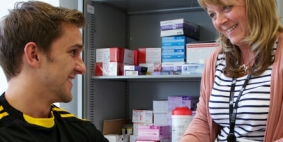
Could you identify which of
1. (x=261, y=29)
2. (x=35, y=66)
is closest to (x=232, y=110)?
(x=261, y=29)

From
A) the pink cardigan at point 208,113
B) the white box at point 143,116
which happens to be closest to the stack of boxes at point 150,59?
the white box at point 143,116

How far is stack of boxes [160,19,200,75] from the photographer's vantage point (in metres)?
1.93

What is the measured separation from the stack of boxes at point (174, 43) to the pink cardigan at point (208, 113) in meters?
0.38

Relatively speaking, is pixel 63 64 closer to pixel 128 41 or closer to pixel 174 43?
pixel 174 43

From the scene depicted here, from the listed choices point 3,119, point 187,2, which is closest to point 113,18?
point 187,2

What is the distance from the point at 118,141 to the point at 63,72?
95 cm

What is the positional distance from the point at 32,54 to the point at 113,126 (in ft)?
3.56

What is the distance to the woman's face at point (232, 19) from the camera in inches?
52.5

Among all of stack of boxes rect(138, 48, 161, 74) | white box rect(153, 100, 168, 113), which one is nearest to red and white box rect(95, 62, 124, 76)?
stack of boxes rect(138, 48, 161, 74)

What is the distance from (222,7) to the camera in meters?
1.36

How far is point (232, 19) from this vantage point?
1346 millimetres

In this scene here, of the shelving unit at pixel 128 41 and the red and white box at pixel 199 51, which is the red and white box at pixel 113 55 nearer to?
the shelving unit at pixel 128 41

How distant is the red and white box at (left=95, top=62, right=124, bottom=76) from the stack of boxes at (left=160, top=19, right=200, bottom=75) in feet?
0.75

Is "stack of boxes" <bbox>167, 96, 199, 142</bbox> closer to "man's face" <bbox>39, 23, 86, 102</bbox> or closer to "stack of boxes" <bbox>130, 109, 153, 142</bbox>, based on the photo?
"stack of boxes" <bbox>130, 109, 153, 142</bbox>
